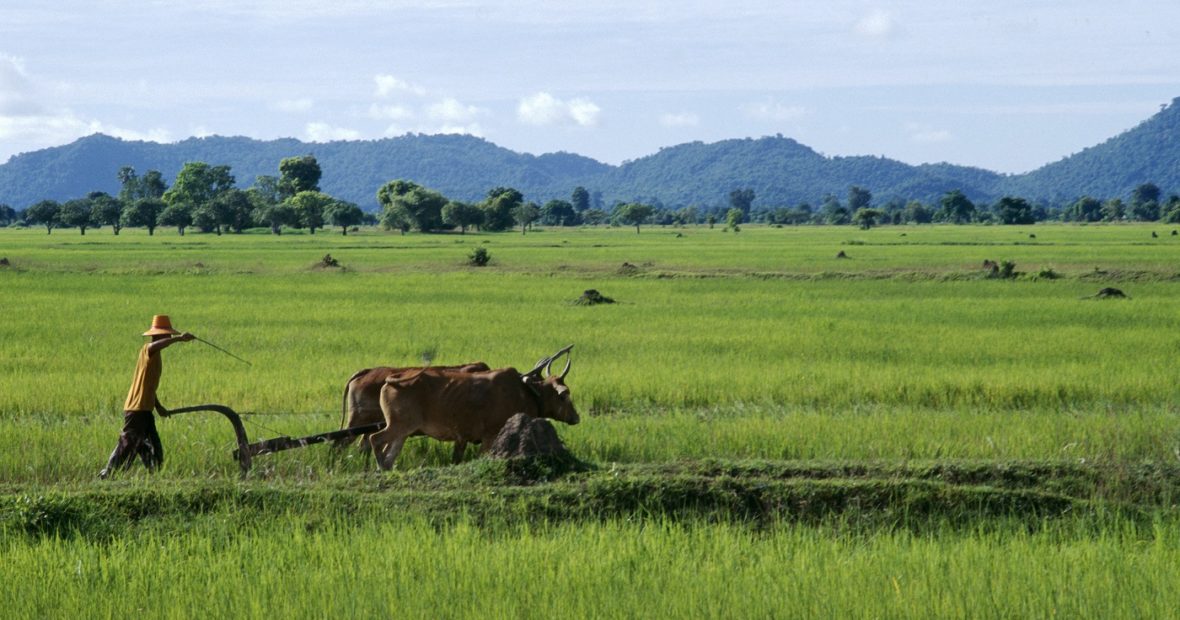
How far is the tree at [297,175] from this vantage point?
11956 centimetres

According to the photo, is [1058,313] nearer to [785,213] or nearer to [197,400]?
[197,400]

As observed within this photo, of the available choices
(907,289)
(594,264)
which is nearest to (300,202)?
(594,264)

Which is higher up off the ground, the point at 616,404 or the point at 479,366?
the point at 479,366

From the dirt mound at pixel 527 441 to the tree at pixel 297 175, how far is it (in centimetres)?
11540

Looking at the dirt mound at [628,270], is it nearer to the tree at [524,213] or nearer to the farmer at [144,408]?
the farmer at [144,408]

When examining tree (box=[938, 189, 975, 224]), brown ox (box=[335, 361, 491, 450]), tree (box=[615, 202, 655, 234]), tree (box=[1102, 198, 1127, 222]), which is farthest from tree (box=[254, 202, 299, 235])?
brown ox (box=[335, 361, 491, 450])

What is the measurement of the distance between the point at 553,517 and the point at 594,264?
31.4 meters

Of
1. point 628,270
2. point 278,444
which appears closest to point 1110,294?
point 628,270

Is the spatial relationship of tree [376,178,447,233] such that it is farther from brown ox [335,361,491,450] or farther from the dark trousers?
the dark trousers

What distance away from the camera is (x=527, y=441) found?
7.29m

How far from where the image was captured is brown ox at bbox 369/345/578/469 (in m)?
7.91

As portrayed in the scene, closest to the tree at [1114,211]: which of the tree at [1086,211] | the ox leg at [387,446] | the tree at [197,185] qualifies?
the tree at [1086,211]

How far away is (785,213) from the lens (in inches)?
5610

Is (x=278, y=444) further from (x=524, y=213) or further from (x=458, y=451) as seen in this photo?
(x=524, y=213)
